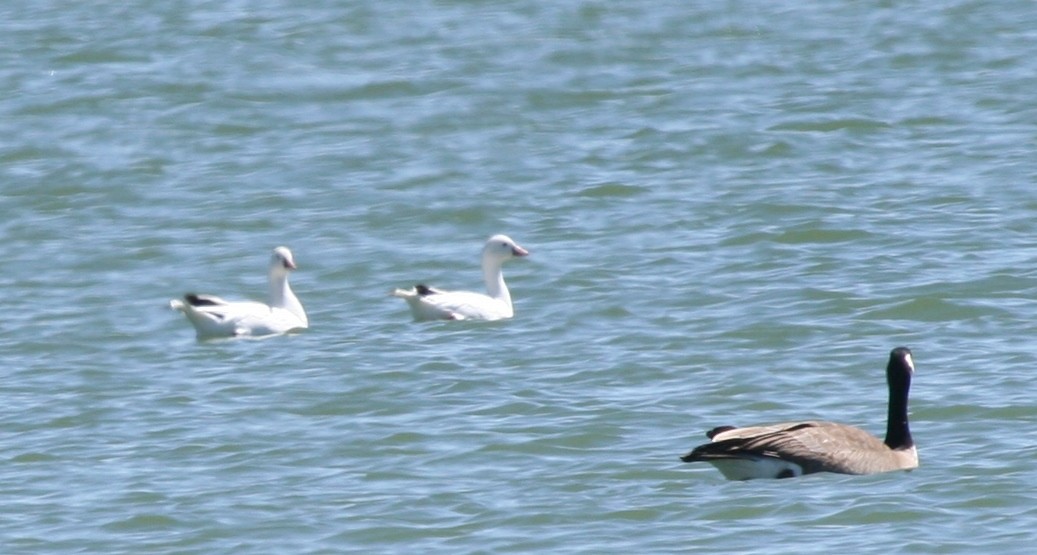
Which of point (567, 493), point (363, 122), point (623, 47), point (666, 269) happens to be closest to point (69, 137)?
point (363, 122)

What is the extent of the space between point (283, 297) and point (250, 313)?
0.24 metres

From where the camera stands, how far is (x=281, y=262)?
15.3 metres

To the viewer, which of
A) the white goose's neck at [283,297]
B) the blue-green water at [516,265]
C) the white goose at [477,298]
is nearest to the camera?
the blue-green water at [516,265]

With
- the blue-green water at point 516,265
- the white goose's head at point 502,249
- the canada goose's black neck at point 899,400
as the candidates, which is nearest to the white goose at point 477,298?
the white goose's head at point 502,249

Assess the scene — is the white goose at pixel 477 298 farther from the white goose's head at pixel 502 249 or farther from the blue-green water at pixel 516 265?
the blue-green water at pixel 516 265

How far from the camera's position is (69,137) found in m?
21.4

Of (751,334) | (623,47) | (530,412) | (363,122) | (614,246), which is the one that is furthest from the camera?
(623,47)

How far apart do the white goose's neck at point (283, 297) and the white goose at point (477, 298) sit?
2.17ft

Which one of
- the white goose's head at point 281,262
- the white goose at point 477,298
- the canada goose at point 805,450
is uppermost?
the canada goose at point 805,450

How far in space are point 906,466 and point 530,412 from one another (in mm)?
2291

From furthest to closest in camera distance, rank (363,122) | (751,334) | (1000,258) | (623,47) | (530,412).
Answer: (623,47) → (363,122) → (1000,258) → (751,334) → (530,412)

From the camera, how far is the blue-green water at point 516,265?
10117 millimetres

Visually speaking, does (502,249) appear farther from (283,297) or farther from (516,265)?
(283,297)

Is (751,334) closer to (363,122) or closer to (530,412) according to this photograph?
(530,412)
